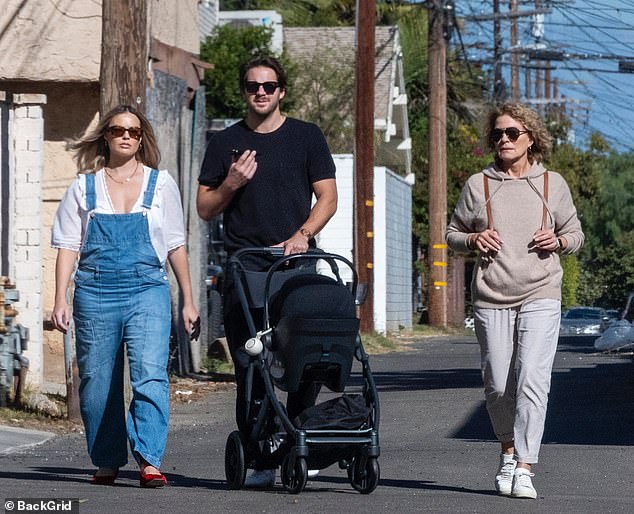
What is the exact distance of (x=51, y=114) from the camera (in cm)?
1538

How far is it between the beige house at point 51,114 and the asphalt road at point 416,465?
5.73ft

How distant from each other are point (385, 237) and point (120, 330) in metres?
22.2

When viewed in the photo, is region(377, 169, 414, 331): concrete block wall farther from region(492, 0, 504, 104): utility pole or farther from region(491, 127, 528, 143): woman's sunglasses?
region(491, 127, 528, 143): woman's sunglasses

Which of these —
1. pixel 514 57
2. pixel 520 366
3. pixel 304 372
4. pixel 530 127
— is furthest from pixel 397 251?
pixel 304 372

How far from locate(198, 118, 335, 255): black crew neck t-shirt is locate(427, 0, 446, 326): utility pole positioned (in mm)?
23520

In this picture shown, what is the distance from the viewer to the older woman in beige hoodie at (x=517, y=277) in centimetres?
761

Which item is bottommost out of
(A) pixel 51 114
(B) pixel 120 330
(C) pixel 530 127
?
(B) pixel 120 330

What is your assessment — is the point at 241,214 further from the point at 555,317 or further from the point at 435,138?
the point at 435,138

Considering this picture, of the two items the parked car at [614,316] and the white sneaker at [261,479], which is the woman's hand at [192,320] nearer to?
the white sneaker at [261,479]

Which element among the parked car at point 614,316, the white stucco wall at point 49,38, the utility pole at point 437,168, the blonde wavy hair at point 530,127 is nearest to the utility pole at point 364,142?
the parked car at point 614,316

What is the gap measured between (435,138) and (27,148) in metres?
19.6

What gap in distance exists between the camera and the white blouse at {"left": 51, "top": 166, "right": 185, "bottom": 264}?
7.77m

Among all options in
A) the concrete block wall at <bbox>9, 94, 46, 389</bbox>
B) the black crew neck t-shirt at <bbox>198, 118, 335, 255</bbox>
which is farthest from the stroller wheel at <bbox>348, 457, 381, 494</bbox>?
the concrete block wall at <bbox>9, 94, 46, 389</bbox>

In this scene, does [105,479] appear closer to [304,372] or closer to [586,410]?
[304,372]
